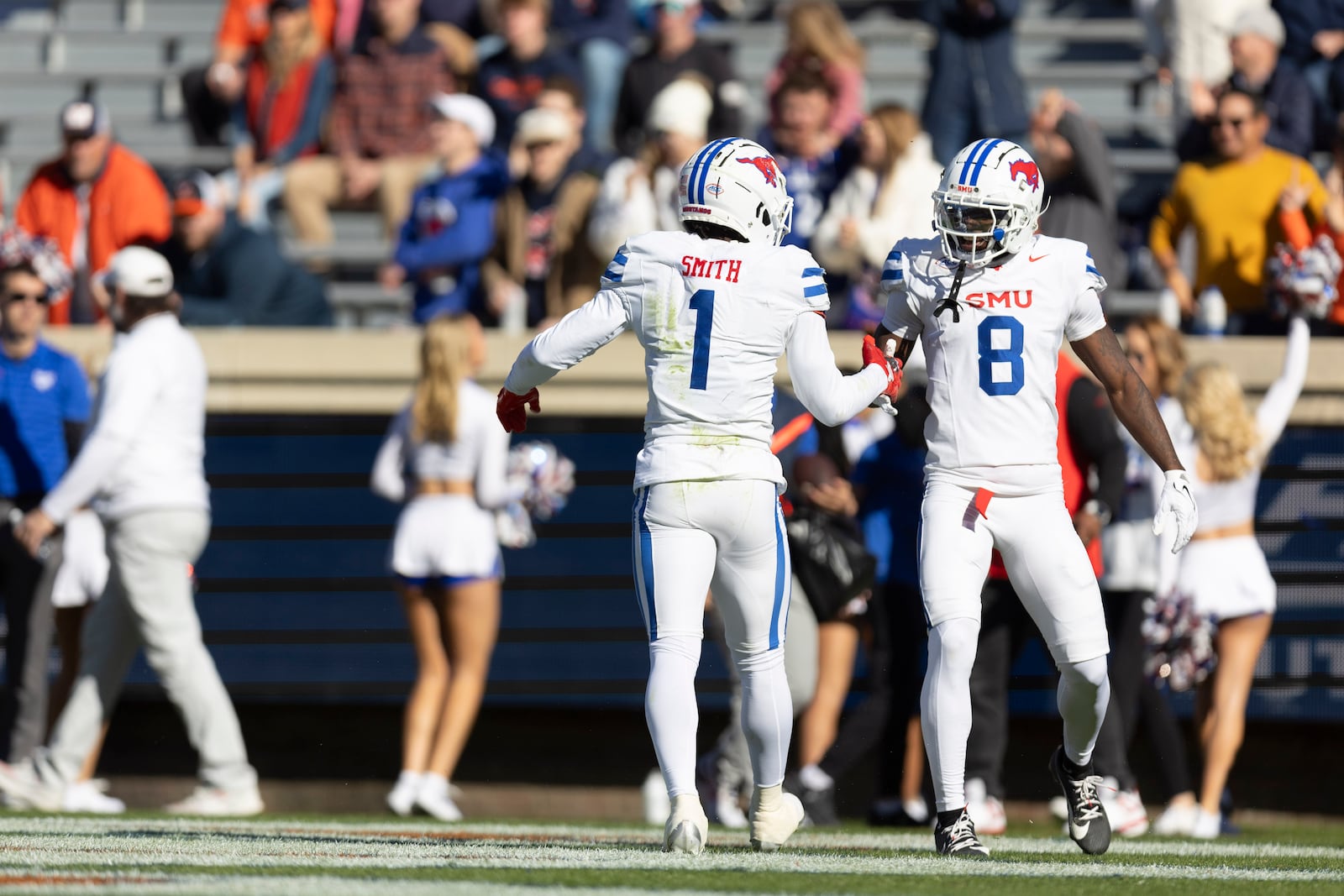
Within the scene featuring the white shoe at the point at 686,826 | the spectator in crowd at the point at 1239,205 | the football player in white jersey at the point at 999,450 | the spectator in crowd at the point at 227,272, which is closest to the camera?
the white shoe at the point at 686,826

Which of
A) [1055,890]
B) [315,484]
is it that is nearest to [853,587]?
[315,484]

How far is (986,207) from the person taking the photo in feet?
18.7

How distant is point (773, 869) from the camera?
4945 mm

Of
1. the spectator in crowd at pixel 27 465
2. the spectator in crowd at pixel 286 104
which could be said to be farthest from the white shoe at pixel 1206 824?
the spectator in crowd at pixel 286 104

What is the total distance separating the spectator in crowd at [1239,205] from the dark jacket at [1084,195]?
42cm

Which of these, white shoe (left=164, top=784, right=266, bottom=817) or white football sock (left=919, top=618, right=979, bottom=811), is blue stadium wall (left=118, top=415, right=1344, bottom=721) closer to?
white shoe (left=164, top=784, right=266, bottom=817)

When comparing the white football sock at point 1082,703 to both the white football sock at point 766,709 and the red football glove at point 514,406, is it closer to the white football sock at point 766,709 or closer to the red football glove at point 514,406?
the white football sock at point 766,709

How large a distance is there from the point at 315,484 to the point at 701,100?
2486 millimetres

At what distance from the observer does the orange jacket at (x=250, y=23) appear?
12914 millimetres

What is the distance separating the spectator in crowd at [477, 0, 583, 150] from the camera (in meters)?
11.4

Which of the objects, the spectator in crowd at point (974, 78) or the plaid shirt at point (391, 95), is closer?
the spectator in crowd at point (974, 78)

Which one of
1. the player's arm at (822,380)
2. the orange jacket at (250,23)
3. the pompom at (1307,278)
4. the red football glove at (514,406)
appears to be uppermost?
the orange jacket at (250,23)

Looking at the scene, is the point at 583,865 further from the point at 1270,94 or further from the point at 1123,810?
the point at 1270,94

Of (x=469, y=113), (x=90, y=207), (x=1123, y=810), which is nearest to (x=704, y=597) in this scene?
(x=1123, y=810)
